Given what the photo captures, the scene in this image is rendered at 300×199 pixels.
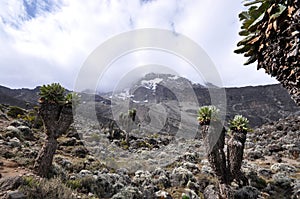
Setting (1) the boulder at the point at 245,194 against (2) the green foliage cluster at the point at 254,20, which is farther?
(1) the boulder at the point at 245,194

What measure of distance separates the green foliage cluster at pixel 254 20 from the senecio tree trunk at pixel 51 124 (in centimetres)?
904

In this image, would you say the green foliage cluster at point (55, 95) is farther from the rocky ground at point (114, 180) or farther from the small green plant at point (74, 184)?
the small green plant at point (74, 184)

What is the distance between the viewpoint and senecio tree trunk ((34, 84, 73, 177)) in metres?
10.5

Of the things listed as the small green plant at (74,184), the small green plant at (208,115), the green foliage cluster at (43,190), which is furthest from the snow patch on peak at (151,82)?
the green foliage cluster at (43,190)

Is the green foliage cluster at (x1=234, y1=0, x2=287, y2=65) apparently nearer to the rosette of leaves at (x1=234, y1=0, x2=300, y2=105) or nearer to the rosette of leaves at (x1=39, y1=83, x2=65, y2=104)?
the rosette of leaves at (x1=234, y1=0, x2=300, y2=105)

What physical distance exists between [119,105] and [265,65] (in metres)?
48.1

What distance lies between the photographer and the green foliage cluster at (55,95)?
1120cm

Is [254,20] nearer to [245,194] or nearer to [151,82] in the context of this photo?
[245,194]

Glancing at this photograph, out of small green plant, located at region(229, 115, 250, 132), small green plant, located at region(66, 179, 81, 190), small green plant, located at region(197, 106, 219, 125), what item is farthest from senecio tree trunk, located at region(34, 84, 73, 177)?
small green plant, located at region(229, 115, 250, 132)

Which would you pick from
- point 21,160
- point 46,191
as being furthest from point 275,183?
point 21,160

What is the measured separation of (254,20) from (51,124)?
31.9 feet

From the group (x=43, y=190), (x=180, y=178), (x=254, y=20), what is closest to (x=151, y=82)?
(x=180, y=178)

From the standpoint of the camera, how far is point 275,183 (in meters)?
13.6

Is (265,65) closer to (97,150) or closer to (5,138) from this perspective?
(5,138)
